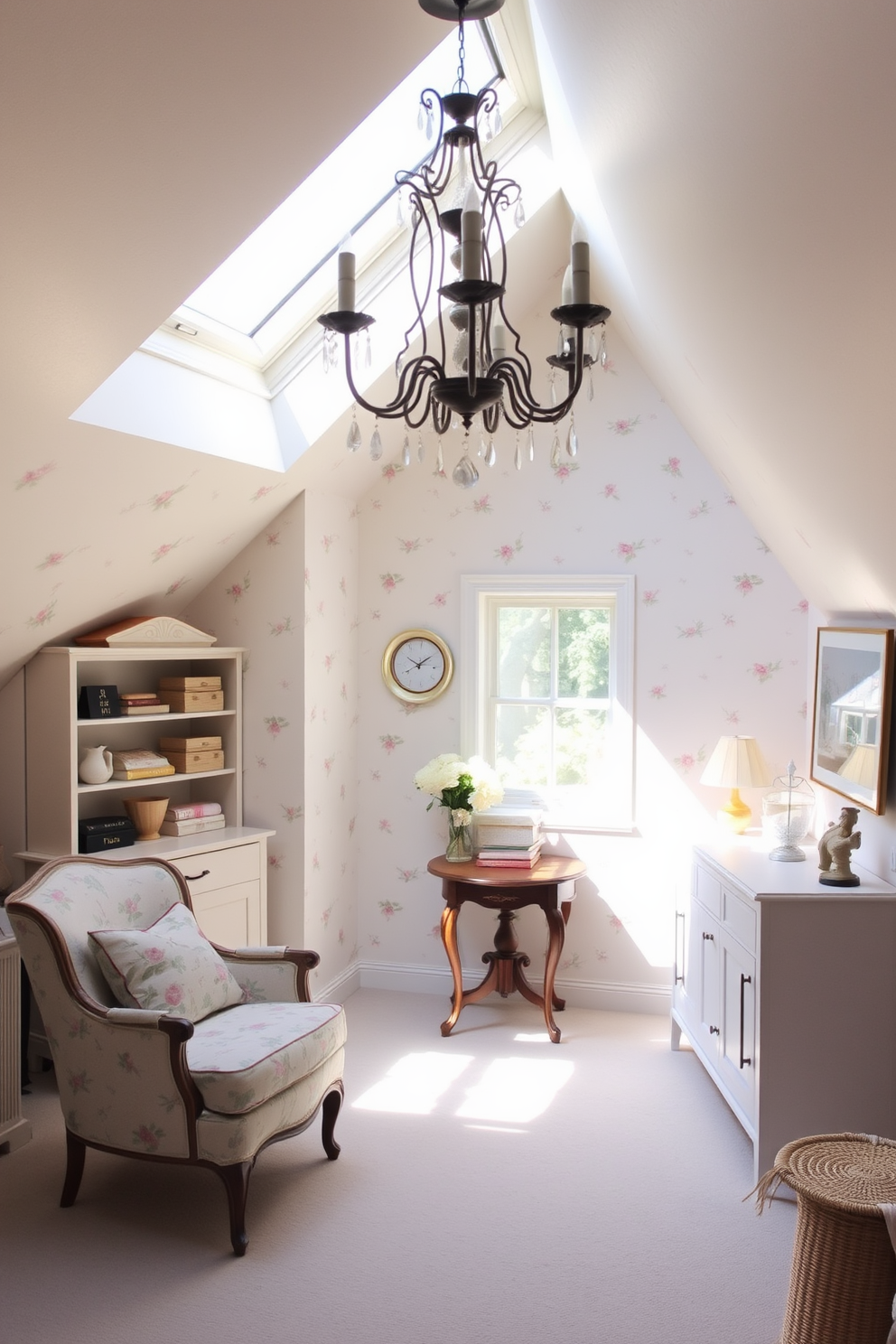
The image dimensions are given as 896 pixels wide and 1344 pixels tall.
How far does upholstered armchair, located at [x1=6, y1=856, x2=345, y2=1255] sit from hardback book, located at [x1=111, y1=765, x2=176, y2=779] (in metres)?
0.71

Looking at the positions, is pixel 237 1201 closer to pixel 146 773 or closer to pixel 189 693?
pixel 146 773

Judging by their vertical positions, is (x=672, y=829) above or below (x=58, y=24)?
below

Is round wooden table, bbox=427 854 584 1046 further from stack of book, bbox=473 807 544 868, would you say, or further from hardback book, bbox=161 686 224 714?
hardback book, bbox=161 686 224 714

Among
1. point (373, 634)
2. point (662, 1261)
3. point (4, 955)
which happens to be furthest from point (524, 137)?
point (662, 1261)

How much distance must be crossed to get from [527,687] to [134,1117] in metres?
2.55

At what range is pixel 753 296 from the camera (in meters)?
2.12

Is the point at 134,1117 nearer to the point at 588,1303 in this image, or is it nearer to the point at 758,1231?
the point at 588,1303

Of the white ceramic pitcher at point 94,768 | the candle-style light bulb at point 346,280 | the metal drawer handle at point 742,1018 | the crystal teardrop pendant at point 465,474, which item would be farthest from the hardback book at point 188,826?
the candle-style light bulb at point 346,280

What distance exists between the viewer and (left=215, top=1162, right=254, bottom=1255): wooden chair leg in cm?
268

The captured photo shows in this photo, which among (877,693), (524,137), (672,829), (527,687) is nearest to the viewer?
(877,693)

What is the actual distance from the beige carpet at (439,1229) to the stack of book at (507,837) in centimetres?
84

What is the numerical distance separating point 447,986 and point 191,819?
142cm

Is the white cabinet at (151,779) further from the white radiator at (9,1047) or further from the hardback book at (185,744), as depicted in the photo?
the white radiator at (9,1047)

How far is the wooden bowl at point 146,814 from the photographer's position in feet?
13.2
